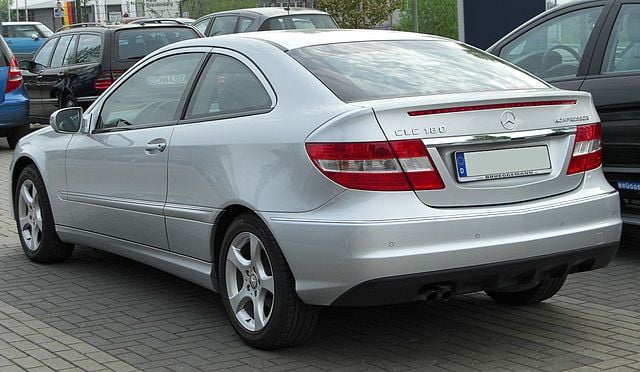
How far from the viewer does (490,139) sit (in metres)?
4.88

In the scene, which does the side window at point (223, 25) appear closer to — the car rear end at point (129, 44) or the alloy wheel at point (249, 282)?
the car rear end at point (129, 44)

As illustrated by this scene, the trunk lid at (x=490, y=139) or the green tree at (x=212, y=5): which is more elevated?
the green tree at (x=212, y=5)

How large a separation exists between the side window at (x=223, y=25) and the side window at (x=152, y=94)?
14291 millimetres

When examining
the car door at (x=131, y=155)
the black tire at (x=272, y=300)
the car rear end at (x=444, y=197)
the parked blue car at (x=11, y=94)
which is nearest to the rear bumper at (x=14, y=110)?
the parked blue car at (x=11, y=94)

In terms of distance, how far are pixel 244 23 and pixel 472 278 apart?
16295 millimetres

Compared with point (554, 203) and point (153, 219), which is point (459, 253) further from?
point (153, 219)

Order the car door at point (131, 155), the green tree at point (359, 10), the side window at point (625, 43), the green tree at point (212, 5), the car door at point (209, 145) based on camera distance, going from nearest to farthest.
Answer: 1. the car door at point (209, 145)
2. the car door at point (131, 155)
3. the side window at point (625, 43)
4. the green tree at point (359, 10)
5. the green tree at point (212, 5)

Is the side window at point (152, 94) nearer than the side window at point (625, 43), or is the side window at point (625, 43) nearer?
the side window at point (152, 94)

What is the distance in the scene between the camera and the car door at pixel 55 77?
1669 cm

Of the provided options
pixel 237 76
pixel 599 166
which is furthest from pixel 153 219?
pixel 599 166

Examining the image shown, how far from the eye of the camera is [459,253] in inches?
186

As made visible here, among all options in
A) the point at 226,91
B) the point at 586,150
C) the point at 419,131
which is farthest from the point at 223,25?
the point at 419,131

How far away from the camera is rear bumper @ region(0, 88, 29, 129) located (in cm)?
1522

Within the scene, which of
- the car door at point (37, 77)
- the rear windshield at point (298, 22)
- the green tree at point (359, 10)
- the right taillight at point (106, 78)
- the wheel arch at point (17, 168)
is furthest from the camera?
the green tree at point (359, 10)
